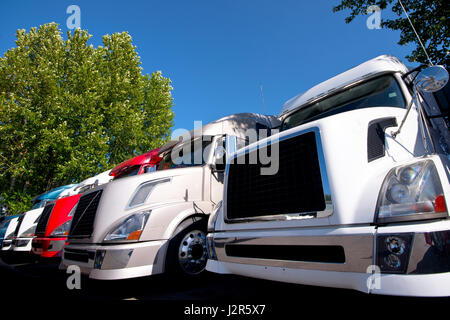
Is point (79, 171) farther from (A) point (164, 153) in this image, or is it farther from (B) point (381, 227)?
(B) point (381, 227)

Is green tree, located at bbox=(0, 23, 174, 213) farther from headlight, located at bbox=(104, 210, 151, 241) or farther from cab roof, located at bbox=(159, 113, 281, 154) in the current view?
headlight, located at bbox=(104, 210, 151, 241)

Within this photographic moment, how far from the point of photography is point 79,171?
650 inches

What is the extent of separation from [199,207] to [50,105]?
16538 mm

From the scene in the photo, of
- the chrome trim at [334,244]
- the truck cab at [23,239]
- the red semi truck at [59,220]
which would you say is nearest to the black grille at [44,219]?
the red semi truck at [59,220]

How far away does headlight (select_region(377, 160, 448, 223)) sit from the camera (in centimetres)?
168

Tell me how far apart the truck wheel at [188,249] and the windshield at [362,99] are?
2318mm

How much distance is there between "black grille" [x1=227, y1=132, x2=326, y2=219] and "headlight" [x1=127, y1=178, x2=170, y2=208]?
1.44 metres

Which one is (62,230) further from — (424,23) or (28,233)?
(424,23)

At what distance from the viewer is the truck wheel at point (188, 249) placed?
3637mm

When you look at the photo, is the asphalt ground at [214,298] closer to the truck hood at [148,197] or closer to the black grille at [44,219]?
the truck hood at [148,197]

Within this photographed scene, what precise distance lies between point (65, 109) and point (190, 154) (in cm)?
1474

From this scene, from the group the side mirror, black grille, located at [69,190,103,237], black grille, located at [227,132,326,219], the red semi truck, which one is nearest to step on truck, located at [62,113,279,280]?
black grille, located at [69,190,103,237]

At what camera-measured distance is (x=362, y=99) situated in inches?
129
